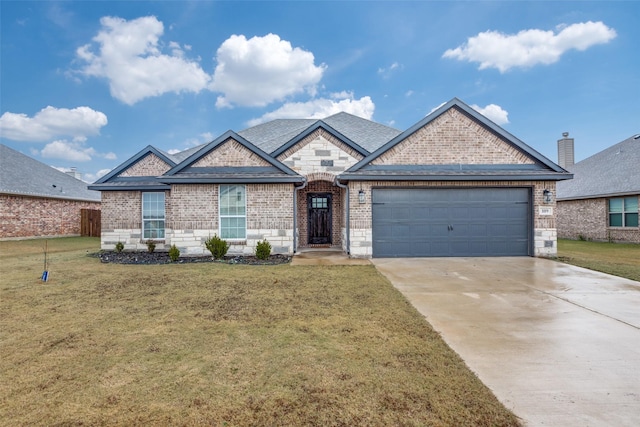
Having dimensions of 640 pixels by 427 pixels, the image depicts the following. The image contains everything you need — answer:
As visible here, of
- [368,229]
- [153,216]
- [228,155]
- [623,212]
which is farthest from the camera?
[623,212]

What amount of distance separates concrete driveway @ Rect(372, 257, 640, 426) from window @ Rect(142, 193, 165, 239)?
409 inches

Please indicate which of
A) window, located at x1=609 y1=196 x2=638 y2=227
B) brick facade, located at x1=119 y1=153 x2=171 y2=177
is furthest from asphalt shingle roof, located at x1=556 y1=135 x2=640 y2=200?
brick facade, located at x1=119 y1=153 x2=171 y2=177

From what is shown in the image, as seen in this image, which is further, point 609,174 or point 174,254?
point 609,174

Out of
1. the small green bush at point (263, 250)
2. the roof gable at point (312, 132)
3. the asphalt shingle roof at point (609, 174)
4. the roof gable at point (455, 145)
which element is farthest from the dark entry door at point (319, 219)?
the asphalt shingle roof at point (609, 174)

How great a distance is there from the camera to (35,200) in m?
18.7

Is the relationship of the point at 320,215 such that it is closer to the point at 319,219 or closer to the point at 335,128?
the point at 319,219

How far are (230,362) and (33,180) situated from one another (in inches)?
981

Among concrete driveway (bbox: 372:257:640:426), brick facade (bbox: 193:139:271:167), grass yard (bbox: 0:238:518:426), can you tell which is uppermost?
brick facade (bbox: 193:139:271:167)

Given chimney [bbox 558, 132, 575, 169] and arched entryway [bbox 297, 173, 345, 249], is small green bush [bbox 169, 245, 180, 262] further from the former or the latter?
chimney [bbox 558, 132, 575, 169]

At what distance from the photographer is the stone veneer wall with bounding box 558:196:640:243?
15.6 metres

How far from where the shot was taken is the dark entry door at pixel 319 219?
45.7ft

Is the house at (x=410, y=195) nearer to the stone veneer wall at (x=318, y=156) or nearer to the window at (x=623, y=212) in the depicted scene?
the stone veneer wall at (x=318, y=156)

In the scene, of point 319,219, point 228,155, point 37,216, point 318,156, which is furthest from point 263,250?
point 37,216

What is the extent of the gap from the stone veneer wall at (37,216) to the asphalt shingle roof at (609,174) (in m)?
33.8
